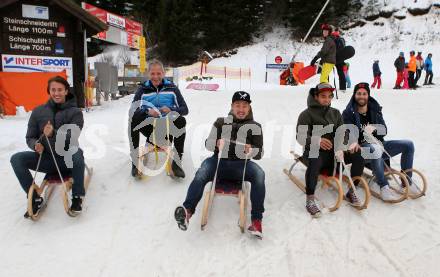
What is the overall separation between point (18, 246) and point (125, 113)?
6508 mm

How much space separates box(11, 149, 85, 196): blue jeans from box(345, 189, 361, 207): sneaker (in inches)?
126

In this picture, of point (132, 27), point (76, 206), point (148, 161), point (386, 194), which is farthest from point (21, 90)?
point (132, 27)

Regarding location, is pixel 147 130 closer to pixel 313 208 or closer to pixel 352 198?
pixel 313 208

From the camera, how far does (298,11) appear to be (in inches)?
1271

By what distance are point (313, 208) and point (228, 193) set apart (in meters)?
1.03

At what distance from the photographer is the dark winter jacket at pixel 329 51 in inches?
403

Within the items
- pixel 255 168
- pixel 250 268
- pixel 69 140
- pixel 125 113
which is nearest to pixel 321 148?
pixel 255 168

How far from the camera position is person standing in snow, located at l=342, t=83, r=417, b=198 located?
4781mm

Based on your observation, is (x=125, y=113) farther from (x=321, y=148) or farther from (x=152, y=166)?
(x=321, y=148)

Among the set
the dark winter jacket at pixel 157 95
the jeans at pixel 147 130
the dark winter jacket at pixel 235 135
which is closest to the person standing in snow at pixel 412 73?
the dark winter jacket at pixel 157 95

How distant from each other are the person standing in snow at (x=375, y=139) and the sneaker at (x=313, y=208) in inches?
35.6

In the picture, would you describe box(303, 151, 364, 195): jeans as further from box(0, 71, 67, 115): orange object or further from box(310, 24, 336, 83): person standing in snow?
box(0, 71, 67, 115): orange object

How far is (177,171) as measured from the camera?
5.45m

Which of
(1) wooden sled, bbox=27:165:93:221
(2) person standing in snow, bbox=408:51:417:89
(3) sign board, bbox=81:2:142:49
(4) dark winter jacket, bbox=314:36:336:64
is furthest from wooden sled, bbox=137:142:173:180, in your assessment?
(3) sign board, bbox=81:2:142:49
